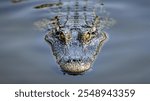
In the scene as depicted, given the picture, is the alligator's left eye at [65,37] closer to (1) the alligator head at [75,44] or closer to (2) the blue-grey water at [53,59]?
(1) the alligator head at [75,44]

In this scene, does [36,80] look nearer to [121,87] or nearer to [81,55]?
[81,55]

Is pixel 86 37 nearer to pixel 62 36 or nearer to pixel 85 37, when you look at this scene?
pixel 85 37

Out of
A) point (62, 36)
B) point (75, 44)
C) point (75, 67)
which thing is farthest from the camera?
point (62, 36)

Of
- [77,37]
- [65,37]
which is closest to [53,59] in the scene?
[65,37]

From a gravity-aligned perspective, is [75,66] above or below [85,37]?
below

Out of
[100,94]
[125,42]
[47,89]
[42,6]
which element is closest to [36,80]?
[47,89]

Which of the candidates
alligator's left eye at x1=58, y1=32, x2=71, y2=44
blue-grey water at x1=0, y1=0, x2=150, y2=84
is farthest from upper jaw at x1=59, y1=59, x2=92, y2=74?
alligator's left eye at x1=58, y1=32, x2=71, y2=44

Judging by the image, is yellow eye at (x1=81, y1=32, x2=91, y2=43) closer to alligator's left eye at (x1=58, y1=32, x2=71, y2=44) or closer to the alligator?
the alligator
